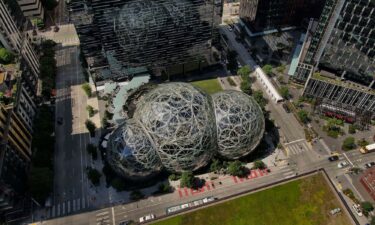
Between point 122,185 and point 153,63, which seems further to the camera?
point 153,63

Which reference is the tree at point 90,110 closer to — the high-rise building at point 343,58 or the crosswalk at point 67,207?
the crosswalk at point 67,207

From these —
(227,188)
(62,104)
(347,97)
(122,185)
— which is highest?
(62,104)

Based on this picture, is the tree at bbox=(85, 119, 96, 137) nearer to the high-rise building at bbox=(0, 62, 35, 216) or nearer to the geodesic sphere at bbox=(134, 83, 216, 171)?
the high-rise building at bbox=(0, 62, 35, 216)

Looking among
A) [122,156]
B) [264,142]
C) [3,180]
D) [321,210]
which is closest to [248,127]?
[264,142]

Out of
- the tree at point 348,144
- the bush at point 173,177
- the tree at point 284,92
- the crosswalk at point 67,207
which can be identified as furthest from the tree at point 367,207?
the crosswalk at point 67,207

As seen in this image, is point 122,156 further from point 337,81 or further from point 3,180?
point 337,81

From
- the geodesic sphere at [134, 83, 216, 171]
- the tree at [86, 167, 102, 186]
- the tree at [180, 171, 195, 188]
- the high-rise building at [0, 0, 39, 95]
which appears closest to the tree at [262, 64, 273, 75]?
the geodesic sphere at [134, 83, 216, 171]

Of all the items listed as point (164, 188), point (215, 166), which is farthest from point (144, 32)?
point (164, 188)
